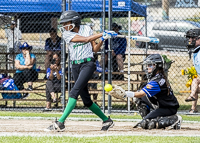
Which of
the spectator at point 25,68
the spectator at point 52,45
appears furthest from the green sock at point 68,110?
the spectator at point 52,45

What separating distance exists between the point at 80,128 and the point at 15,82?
4.39 meters

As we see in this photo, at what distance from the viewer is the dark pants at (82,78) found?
23.2 ft

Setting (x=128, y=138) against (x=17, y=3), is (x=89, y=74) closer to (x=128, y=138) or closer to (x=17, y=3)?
(x=128, y=138)

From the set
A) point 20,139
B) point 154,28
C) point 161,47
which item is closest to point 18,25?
point 161,47

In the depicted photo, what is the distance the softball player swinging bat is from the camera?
23.2ft

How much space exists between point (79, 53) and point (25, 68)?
464 cm

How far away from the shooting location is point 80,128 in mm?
7719

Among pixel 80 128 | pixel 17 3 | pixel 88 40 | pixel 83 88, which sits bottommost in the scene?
pixel 80 128

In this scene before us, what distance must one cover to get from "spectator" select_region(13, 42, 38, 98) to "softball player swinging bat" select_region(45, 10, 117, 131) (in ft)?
14.4

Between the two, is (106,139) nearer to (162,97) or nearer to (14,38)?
(162,97)

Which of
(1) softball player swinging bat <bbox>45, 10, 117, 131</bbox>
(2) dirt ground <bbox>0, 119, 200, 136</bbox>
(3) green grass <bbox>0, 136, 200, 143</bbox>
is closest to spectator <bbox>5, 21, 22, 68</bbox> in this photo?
(2) dirt ground <bbox>0, 119, 200, 136</bbox>

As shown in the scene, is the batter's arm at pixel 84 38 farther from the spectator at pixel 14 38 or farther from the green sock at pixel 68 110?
the spectator at pixel 14 38

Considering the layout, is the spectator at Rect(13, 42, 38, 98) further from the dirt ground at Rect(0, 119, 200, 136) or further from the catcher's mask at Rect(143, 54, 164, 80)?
the catcher's mask at Rect(143, 54, 164, 80)

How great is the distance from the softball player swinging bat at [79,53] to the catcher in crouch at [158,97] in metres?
0.69
